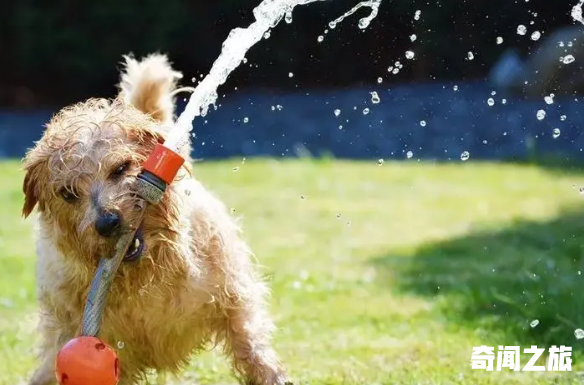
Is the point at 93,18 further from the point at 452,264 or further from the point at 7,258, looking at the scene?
the point at 452,264

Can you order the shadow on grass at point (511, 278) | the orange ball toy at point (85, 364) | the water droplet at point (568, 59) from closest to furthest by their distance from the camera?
the orange ball toy at point (85, 364)
the shadow on grass at point (511, 278)
the water droplet at point (568, 59)

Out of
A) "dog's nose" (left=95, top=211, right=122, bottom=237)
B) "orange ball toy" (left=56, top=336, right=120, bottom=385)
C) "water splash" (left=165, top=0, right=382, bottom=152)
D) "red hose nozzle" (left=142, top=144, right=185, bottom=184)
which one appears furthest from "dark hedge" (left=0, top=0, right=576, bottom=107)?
"orange ball toy" (left=56, top=336, right=120, bottom=385)

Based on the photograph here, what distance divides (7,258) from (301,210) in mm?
2472

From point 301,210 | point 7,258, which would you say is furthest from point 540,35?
point 7,258

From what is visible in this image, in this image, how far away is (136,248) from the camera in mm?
3842

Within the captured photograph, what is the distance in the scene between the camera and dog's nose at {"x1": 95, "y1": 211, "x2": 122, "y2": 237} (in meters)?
3.65

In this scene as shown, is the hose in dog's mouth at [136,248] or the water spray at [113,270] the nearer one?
the water spray at [113,270]

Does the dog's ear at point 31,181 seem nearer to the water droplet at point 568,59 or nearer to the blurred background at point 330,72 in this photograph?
the blurred background at point 330,72

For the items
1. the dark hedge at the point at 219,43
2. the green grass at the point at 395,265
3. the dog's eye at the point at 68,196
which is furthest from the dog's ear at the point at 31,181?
the dark hedge at the point at 219,43

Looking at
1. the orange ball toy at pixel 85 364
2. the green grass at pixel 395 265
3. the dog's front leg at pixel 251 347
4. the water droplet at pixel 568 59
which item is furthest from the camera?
the water droplet at pixel 568 59

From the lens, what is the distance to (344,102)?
14.3 meters

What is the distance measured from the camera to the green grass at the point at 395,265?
16.8 ft

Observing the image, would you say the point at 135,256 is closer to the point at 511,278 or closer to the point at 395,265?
the point at 511,278

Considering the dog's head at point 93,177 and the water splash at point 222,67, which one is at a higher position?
the water splash at point 222,67
